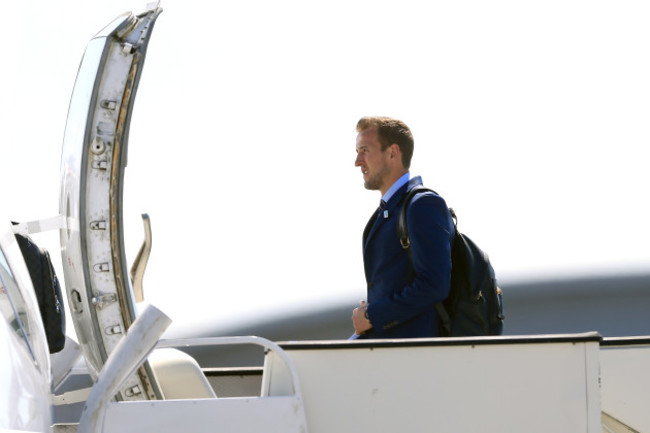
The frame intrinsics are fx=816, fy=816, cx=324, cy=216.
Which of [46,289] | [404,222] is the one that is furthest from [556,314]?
[46,289]

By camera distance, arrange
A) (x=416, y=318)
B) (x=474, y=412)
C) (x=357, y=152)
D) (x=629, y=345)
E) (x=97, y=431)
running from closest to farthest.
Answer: (x=97, y=431), (x=474, y=412), (x=416, y=318), (x=357, y=152), (x=629, y=345)

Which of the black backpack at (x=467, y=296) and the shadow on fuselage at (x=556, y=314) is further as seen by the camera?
the shadow on fuselage at (x=556, y=314)

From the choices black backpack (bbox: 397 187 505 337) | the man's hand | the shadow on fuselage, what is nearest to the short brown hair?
black backpack (bbox: 397 187 505 337)

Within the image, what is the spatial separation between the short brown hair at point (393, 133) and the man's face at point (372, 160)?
0.07 ft

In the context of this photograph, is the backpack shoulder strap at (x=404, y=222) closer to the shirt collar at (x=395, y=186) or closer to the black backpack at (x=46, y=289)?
the shirt collar at (x=395, y=186)

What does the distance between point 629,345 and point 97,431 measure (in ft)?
8.52

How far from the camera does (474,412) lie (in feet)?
8.79

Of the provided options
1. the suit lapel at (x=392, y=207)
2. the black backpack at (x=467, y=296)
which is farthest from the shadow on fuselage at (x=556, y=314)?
the black backpack at (x=467, y=296)

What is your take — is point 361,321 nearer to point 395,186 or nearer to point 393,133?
point 395,186

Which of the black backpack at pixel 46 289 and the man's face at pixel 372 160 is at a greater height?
the man's face at pixel 372 160

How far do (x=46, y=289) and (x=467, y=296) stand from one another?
5.20 ft

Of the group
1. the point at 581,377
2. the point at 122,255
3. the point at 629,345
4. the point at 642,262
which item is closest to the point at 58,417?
the point at 122,255

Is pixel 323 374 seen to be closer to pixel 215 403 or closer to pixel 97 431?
pixel 215 403

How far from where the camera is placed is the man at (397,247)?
10.2ft
